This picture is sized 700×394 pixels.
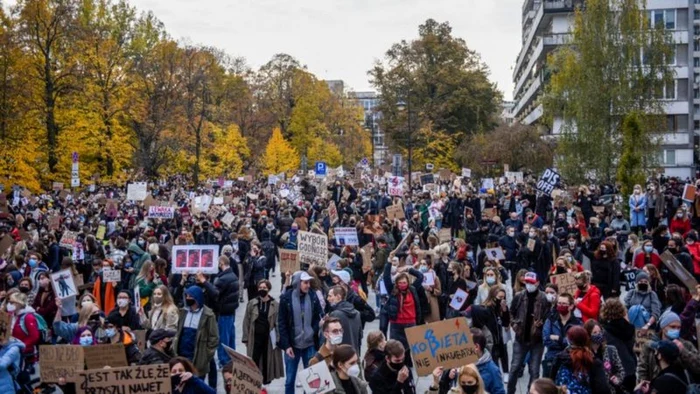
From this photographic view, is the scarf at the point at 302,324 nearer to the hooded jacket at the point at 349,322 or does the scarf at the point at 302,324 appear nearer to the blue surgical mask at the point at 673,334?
the hooded jacket at the point at 349,322

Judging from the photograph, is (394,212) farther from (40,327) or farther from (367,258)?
(40,327)

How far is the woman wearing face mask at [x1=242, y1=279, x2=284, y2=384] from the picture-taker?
1112 cm

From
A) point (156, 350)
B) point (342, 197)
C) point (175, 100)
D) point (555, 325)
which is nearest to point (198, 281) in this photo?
point (156, 350)

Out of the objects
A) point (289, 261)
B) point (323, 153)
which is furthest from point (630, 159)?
point (323, 153)

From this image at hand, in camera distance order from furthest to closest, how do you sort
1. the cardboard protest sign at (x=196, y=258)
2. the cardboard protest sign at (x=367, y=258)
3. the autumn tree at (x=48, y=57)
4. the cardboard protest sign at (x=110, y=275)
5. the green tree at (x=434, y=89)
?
the green tree at (x=434, y=89) → the autumn tree at (x=48, y=57) → the cardboard protest sign at (x=367, y=258) → the cardboard protest sign at (x=110, y=275) → the cardboard protest sign at (x=196, y=258)

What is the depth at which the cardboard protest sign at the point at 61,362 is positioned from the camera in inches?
360

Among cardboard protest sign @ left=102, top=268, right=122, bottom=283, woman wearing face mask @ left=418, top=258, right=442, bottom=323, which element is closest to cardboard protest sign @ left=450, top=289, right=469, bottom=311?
woman wearing face mask @ left=418, top=258, right=442, bottom=323

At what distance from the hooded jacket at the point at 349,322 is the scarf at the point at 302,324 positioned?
442 millimetres

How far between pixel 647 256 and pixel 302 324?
746 cm

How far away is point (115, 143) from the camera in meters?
44.3

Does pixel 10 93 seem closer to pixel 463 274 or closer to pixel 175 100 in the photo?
pixel 175 100

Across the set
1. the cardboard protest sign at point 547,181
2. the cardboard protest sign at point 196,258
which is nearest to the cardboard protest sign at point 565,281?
the cardboard protest sign at point 196,258

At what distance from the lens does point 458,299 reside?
11.8m

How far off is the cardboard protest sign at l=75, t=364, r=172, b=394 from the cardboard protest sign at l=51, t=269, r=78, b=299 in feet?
18.0
